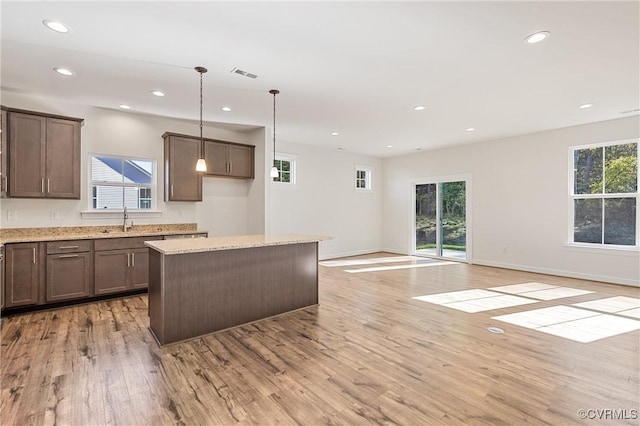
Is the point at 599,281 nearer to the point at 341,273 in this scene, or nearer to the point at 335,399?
the point at 341,273

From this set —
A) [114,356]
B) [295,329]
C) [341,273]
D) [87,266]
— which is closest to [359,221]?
[341,273]

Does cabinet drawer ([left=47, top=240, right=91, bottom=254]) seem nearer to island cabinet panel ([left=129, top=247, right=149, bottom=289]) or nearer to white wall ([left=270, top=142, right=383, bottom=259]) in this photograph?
island cabinet panel ([left=129, top=247, right=149, bottom=289])

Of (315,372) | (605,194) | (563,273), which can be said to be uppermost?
(605,194)

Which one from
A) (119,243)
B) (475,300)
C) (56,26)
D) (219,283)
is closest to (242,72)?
(56,26)

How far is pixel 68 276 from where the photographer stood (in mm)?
3963

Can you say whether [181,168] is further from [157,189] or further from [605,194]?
[605,194]

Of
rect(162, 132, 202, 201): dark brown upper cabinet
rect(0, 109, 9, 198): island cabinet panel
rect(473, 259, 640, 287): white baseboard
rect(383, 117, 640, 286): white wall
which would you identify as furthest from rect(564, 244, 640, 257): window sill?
rect(0, 109, 9, 198): island cabinet panel

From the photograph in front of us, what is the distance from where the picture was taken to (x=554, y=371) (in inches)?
94.7

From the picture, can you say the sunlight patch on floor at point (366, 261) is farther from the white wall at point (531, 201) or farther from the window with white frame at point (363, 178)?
the window with white frame at point (363, 178)

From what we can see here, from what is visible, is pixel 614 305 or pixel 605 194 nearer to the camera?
pixel 614 305

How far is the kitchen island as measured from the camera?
113 inches

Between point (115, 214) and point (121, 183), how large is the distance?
1.65 feet

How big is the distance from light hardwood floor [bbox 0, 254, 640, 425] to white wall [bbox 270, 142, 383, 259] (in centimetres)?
365

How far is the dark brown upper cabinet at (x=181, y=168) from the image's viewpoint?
5.07m
